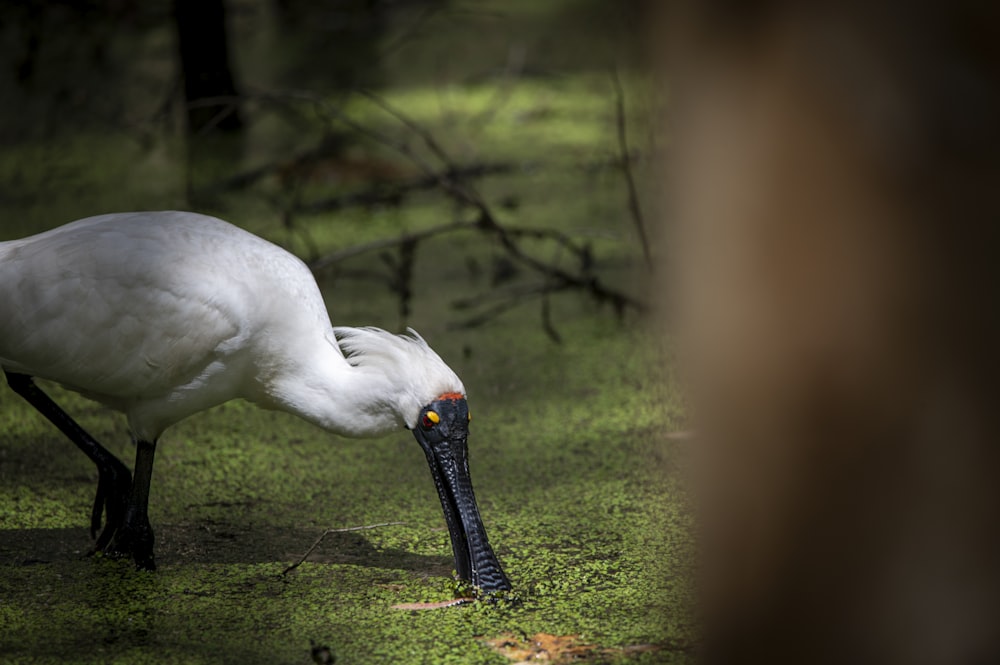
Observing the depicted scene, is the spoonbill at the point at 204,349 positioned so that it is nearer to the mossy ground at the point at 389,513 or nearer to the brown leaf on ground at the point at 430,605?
the brown leaf on ground at the point at 430,605

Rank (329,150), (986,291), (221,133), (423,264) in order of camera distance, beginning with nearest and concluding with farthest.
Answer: (986,291) < (423,264) < (329,150) < (221,133)

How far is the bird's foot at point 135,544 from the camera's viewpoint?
2355 mm

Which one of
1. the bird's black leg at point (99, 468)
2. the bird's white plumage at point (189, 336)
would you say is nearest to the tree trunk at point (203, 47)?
the bird's black leg at point (99, 468)

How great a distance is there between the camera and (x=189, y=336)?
2.27 m

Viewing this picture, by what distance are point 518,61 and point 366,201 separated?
9.91ft

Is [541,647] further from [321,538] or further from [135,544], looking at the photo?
[135,544]

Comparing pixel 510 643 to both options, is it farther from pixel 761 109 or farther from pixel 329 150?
pixel 329 150

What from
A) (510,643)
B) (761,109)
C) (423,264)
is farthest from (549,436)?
(761,109)

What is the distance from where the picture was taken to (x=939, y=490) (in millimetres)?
734

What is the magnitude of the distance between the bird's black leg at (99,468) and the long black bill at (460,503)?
0.66 meters

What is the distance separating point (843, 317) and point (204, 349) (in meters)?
1.72

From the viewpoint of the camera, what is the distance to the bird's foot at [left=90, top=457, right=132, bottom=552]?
8.12 ft

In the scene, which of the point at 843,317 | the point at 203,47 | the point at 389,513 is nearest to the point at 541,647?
the point at 389,513

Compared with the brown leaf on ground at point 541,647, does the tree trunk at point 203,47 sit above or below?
above
